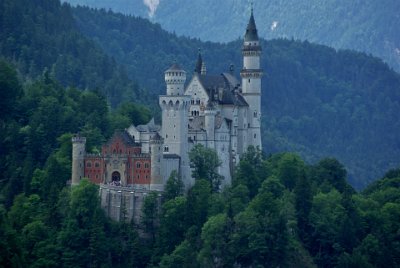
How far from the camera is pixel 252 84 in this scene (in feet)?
462

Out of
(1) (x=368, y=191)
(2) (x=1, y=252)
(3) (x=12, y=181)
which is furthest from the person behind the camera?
(1) (x=368, y=191)

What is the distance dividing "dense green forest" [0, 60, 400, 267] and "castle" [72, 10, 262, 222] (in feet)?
3.54

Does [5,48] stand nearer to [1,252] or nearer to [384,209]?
[384,209]

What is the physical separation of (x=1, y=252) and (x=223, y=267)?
18.6 metres

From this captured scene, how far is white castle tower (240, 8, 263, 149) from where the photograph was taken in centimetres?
13988

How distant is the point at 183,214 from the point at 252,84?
687 inches

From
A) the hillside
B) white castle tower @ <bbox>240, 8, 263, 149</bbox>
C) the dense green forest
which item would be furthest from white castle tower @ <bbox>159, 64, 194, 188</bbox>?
the hillside

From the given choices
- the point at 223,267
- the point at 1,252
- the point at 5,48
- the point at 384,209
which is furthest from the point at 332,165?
the point at 5,48

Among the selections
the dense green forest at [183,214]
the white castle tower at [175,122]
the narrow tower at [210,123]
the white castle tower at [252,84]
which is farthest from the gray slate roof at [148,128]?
the white castle tower at [252,84]

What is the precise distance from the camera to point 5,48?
18775 centimetres

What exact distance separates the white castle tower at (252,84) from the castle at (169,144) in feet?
3.92

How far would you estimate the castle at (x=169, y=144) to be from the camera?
418 feet

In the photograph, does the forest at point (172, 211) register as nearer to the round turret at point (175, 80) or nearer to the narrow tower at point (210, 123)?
the narrow tower at point (210, 123)

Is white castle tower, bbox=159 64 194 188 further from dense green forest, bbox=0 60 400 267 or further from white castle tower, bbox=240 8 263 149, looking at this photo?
white castle tower, bbox=240 8 263 149
